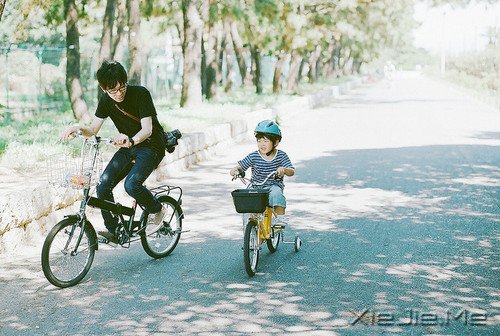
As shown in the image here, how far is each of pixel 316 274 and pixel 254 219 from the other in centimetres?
73

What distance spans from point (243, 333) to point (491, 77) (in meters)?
44.4

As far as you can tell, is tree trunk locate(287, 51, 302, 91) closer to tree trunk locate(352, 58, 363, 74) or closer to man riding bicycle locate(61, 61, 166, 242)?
man riding bicycle locate(61, 61, 166, 242)

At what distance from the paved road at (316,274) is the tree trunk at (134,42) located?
7.35 meters

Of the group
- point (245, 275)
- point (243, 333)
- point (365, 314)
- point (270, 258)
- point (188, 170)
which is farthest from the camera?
point (188, 170)

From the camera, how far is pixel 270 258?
7.96m

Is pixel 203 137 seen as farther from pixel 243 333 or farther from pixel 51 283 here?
pixel 243 333

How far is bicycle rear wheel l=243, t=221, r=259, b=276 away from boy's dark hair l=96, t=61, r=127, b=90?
5.47 ft

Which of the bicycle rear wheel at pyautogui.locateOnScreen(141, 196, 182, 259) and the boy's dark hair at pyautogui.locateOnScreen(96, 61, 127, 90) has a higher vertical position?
the boy's dark hair at pyautogui.locateOnScreen(96, 61, 127, 90)

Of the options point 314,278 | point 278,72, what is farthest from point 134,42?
point 278,72

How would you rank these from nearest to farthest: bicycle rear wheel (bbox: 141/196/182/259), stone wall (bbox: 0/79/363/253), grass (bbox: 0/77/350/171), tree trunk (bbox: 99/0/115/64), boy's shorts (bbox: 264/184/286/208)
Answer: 1. boy's shorts (bbox: 264/184/286/208)
2. bicycle rear wheel (bbox: 141/196/182/259)
3. stone wall (bbox: 0/79/363/253)
4. grass (bbox: 0/77/350/171)
5. tree trunk (bbox: 99/0/115/64)

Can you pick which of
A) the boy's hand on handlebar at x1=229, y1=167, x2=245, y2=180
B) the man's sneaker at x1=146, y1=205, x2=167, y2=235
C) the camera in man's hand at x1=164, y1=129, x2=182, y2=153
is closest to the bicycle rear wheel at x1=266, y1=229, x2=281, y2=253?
the boy's hand on handlebar at x1=229, y1=167, x2=245, y2=180

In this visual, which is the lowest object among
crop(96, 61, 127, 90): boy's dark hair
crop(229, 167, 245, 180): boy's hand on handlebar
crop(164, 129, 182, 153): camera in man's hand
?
crop(229, 167, 245, 180): boy's hand on handlebar

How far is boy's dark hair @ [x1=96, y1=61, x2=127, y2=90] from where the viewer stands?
6879 mm

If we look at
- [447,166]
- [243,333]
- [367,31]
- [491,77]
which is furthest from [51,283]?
[367,31]
